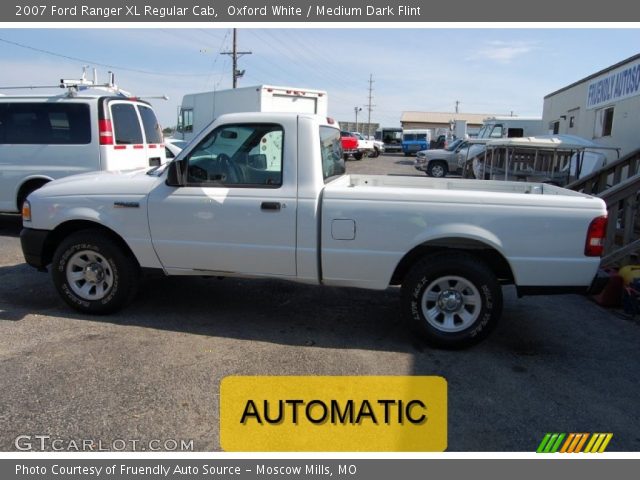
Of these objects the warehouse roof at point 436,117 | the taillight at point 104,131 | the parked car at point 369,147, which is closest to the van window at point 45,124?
the taillight at point 104,131

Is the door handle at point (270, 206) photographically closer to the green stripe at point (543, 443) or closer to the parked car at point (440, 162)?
the green stripe at point (543, 443)

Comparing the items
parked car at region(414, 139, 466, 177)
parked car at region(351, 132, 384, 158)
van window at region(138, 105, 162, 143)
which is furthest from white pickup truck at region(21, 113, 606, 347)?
parked car at region(351, 132, 384, 158)

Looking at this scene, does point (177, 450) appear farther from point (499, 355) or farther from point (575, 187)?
point (575, 187)

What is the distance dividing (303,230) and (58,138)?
222 inches

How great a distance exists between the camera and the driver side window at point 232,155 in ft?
14.7

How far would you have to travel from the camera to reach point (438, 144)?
139ft

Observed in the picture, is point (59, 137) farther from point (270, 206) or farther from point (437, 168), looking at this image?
point (437, 168)

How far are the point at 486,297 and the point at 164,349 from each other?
8.64ft

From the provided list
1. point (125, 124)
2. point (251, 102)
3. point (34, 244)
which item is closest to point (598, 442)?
point (34, 244)

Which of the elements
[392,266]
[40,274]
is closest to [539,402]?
[392,266]

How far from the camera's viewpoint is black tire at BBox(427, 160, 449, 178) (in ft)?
71.3

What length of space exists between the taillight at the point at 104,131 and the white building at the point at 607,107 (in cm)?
1012

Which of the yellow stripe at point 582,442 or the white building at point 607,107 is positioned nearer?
the yellow stripe at point 582,442

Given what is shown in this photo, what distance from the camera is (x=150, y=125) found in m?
8.90
